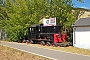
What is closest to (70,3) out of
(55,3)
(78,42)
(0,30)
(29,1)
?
(55,3)

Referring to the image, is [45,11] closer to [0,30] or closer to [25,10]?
[25,10]

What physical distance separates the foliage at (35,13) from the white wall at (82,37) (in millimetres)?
2973

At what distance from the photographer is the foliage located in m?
24.2

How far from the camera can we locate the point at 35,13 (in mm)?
25875

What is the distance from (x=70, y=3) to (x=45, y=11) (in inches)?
137

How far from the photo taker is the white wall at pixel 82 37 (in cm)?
1798

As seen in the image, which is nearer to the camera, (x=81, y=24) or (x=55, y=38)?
(x=81, y=24)

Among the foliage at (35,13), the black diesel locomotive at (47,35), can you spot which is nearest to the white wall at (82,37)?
the black diesel locomotive at (47,35)

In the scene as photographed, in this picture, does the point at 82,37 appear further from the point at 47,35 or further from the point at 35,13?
the point at 35,13

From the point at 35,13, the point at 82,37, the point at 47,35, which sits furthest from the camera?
the point at 35,13

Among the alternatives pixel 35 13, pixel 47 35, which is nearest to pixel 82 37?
pixel 47 35

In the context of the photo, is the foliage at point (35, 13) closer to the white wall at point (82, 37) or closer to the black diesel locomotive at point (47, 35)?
the black diesel locomotive at point (47, 35)

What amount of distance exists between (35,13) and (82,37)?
30.6 feet

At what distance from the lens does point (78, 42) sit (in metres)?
19.0
